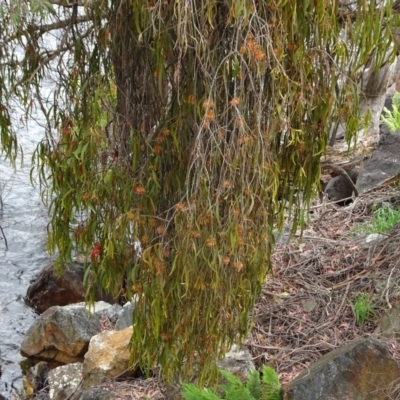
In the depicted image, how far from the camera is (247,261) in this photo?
149 inches

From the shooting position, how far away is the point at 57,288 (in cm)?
977

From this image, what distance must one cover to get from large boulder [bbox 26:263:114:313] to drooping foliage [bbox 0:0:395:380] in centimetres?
549

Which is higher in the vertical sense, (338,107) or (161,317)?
(338,107)

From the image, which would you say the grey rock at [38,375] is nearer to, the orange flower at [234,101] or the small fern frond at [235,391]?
the small fern frond at [235,391]

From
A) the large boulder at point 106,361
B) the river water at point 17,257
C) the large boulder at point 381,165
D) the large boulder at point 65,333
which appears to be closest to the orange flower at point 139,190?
the large boulder at point 106,361

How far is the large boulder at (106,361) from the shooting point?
6648 millimetres

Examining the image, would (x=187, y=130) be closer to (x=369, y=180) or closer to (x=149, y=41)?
(x=149, y=41)

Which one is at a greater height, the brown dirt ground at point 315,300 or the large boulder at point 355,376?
the large boulder at point 355,376

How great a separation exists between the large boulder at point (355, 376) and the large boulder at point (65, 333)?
3.37 metres

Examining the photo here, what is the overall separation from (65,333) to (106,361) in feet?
4.95

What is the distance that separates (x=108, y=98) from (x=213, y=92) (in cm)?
78

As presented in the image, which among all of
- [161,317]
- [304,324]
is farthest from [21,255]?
[161,317]

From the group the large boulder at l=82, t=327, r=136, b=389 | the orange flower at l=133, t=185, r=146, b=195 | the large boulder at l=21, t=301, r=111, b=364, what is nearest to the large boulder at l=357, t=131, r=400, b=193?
the large boulder at l=21, t=301, r=111, b=364

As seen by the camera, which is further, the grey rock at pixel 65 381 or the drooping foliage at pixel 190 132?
the grey rock at pixel 65 381
